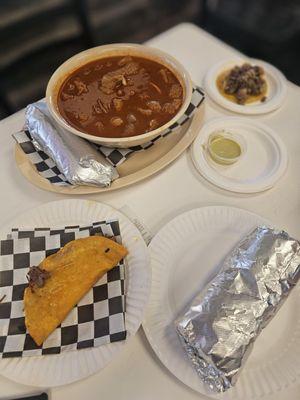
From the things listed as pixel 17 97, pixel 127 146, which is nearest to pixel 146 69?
pixel 127 146

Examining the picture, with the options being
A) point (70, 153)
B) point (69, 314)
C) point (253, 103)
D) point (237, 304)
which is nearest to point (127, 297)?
point (69, 314)

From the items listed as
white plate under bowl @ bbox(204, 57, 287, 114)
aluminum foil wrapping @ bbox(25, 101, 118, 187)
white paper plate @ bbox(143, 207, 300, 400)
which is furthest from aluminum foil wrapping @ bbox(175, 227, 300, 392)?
white plate under bowl @ bbox(204, 57, 287, 114)

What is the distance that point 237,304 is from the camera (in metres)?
0.91

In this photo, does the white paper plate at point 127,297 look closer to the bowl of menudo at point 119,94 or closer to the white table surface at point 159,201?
the white table surface at point 159,201

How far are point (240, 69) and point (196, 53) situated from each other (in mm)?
274

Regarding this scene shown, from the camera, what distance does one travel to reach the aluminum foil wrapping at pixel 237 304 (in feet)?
2.76

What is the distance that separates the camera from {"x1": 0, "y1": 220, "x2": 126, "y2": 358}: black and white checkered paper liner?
92 cm

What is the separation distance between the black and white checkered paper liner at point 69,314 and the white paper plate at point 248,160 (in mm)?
440

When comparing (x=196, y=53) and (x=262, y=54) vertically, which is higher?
(x=196, y=53)

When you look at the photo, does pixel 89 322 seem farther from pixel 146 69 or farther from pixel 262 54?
pixel 262 54

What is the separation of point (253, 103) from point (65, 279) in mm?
1113

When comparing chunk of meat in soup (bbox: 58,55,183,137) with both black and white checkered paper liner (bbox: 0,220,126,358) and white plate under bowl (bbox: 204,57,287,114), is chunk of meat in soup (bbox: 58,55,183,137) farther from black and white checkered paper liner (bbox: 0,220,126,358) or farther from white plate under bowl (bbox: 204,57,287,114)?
black and white checkered paper liner (bbox: 0,220,126,358)

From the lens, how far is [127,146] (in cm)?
126

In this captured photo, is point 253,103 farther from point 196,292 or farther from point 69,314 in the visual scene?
point 69,314
